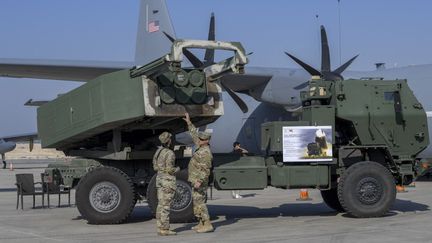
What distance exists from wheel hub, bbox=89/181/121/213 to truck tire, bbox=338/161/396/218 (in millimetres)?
4219

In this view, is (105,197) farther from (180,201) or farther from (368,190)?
(368,190)

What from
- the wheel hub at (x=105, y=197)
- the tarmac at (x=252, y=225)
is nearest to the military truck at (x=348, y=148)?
the tarmac at (x=252, y=225)

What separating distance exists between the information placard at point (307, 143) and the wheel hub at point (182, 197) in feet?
6.41

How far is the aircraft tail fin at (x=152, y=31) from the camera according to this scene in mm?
25703

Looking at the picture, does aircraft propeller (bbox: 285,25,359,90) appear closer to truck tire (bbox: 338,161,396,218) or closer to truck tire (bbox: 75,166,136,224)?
truck tire (bbox: 338,161,396,218)

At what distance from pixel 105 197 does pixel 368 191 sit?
16.2 ft

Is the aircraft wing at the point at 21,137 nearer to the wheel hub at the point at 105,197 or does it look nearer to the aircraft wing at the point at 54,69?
the aircraft wing at the point at 54,69

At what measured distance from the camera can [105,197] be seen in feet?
35.2

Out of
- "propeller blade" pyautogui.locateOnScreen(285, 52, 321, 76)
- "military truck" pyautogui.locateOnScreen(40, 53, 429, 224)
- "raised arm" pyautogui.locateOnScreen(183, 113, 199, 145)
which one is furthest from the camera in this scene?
"propeller blade" pyautogui.locateOnScreen(285, 52, 321, 76)

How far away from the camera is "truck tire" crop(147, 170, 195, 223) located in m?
10.8

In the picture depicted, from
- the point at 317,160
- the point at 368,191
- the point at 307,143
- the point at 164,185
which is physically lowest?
the point at 368,191

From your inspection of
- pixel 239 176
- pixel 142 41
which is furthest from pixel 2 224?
pixel 142 41

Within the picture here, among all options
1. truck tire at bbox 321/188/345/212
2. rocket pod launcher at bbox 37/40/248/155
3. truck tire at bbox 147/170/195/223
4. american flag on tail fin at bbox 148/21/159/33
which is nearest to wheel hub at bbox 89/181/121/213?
truck tire at bbox 147/170/195/223

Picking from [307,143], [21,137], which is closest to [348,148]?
[307,143]
